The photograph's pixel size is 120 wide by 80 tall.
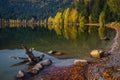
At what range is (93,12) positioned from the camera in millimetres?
159125

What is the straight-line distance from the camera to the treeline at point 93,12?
13775cm

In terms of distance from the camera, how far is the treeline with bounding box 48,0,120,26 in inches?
5423

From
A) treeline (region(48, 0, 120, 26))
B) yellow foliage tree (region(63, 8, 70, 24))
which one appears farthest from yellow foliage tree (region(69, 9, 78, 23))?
yellow foliage tree (region(63, 8, 70, 24))

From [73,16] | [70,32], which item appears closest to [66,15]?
[73,16]

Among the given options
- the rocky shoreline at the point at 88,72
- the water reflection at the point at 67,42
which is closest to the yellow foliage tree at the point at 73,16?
the water reflection at the point at 67,42

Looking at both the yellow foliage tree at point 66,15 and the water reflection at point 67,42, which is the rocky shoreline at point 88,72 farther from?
the yellow foliage tree at point 66,15

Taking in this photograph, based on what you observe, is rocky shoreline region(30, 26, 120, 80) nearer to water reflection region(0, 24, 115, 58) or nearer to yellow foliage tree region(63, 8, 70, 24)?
water reflection region(0, 24, 115, 58)

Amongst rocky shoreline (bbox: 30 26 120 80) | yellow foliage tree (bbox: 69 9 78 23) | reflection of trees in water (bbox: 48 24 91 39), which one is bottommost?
reflection of trees in water (bbox: 48 24 91 39)

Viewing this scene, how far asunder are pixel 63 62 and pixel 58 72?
7.05 metres

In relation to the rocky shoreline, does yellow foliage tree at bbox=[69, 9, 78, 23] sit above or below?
above

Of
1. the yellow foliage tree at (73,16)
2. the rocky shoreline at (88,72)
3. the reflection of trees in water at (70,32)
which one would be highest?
the yellow foliage tree at (73,16)

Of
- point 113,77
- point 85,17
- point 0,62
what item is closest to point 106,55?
point 113,77

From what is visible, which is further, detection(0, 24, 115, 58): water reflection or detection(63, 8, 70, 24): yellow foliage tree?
detection(63, 8, 70, 24): yellow foliage tree

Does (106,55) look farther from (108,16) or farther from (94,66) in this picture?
(108,16)
